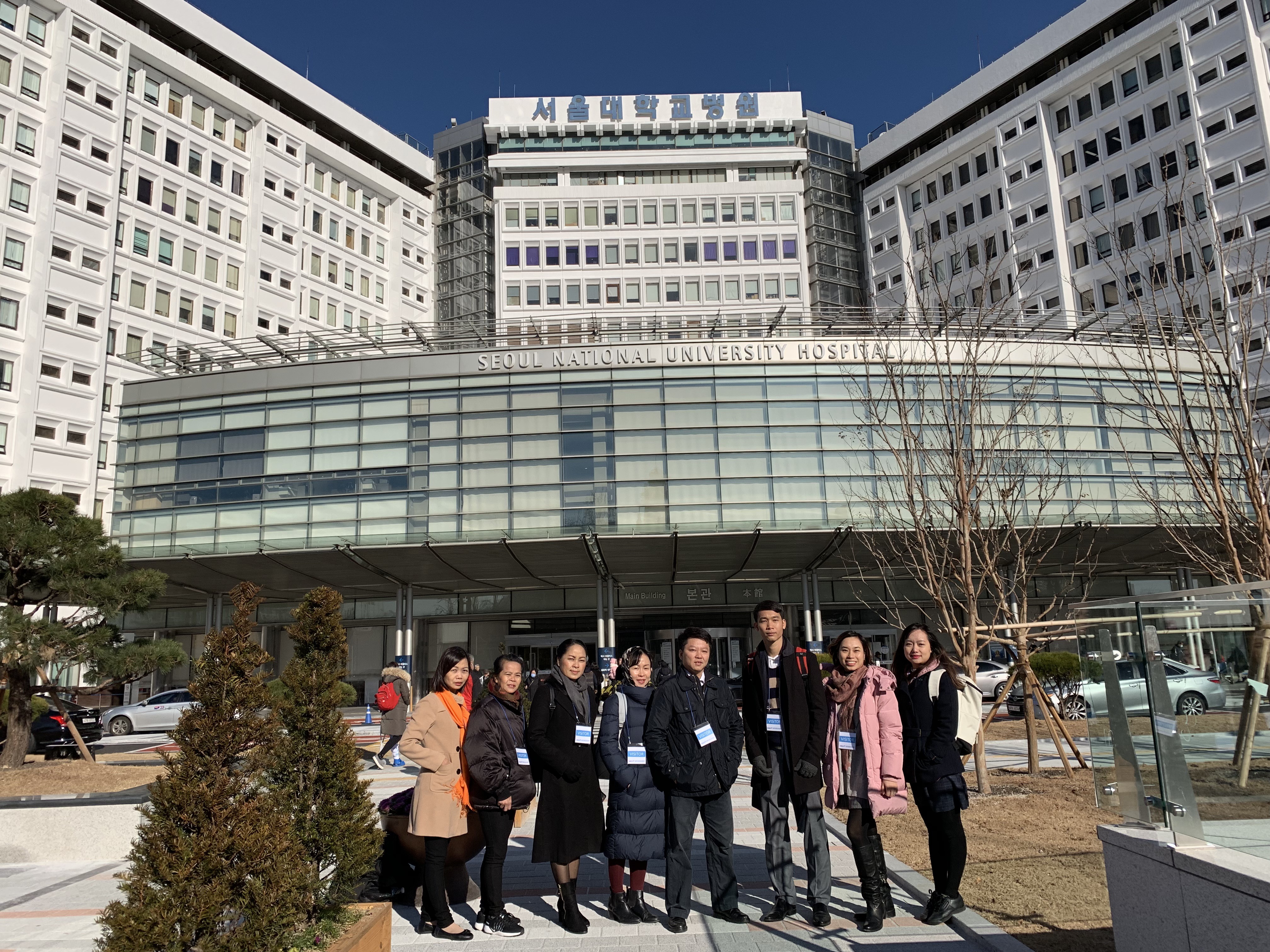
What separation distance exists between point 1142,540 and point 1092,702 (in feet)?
93.9

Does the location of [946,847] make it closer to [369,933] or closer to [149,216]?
[369,933]

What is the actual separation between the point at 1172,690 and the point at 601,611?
1096 inches

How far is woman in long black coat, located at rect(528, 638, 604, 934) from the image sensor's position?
6.25m

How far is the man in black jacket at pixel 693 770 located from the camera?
20.4 ft

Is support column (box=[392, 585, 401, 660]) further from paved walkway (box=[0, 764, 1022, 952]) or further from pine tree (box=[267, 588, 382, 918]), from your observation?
pine tree (box=[267, 588, 382, 918])

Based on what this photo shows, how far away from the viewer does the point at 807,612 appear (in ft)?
103

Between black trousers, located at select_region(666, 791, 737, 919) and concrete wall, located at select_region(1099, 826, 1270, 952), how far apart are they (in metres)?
2.40

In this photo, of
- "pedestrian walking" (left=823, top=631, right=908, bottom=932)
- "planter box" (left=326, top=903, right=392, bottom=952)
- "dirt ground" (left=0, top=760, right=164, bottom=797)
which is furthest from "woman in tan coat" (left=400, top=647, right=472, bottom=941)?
"dirt ground" (left=0, top=760, right=164, bottom=797)

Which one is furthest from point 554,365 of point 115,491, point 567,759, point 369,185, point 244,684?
point 369,185

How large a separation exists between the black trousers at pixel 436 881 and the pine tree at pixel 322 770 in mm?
458

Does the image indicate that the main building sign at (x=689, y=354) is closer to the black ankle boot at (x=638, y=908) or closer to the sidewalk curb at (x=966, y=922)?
the sidewalk curb at (x=966, y=922)

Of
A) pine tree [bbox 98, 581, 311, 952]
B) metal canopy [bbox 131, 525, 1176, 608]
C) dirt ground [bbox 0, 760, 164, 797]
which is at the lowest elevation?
dirt ground [bbox 0, 760, 164, 797]

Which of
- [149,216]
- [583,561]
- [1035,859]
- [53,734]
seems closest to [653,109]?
[149,216]

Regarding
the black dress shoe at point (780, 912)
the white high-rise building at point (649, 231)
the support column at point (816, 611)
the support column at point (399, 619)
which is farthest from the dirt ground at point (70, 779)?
the white high-rise building at point (649, 231)
